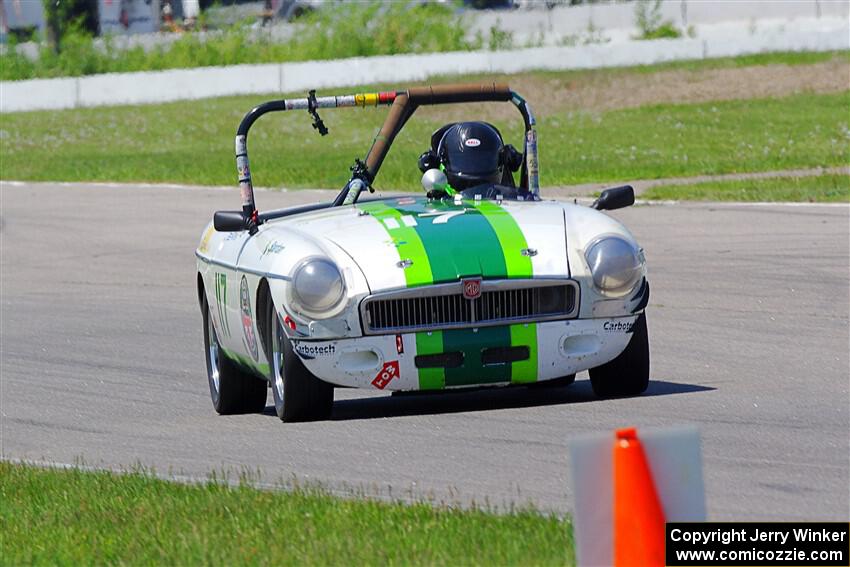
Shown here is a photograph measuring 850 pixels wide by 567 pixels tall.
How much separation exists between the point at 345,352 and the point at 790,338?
11.7 feet

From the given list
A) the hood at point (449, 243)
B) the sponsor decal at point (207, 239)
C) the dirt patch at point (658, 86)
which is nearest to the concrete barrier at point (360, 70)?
the dirt patch at point (658, 86)

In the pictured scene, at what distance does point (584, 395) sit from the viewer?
833 centimetres

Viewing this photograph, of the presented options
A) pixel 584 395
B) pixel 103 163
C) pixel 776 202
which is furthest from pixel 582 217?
pixel 103 163

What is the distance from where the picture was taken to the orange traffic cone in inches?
138

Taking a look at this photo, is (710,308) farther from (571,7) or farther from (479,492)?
(571,7)

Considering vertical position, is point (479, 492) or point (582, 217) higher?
point (582, 217)

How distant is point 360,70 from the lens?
37531 millimetres

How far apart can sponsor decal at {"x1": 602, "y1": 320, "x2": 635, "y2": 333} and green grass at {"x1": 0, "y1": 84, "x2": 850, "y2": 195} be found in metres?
15.9

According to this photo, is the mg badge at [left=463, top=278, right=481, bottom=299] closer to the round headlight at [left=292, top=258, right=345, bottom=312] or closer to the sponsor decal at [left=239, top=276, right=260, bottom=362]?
the round headlight at [left=292, top=258, right=345, bottom=312]

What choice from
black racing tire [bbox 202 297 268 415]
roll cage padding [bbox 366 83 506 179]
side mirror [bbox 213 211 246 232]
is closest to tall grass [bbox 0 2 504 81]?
roll cage padding [bbox 366 83 506 179]

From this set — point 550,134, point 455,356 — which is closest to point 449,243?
point 455,356

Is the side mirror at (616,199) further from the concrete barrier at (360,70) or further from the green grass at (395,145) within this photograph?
the concrete barrier at (360,70)

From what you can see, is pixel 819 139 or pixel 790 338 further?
pixel 819 139

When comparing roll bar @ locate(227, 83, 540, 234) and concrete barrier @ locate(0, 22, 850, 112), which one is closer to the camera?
roll bar @ locate(227, 83, 540, 234)
